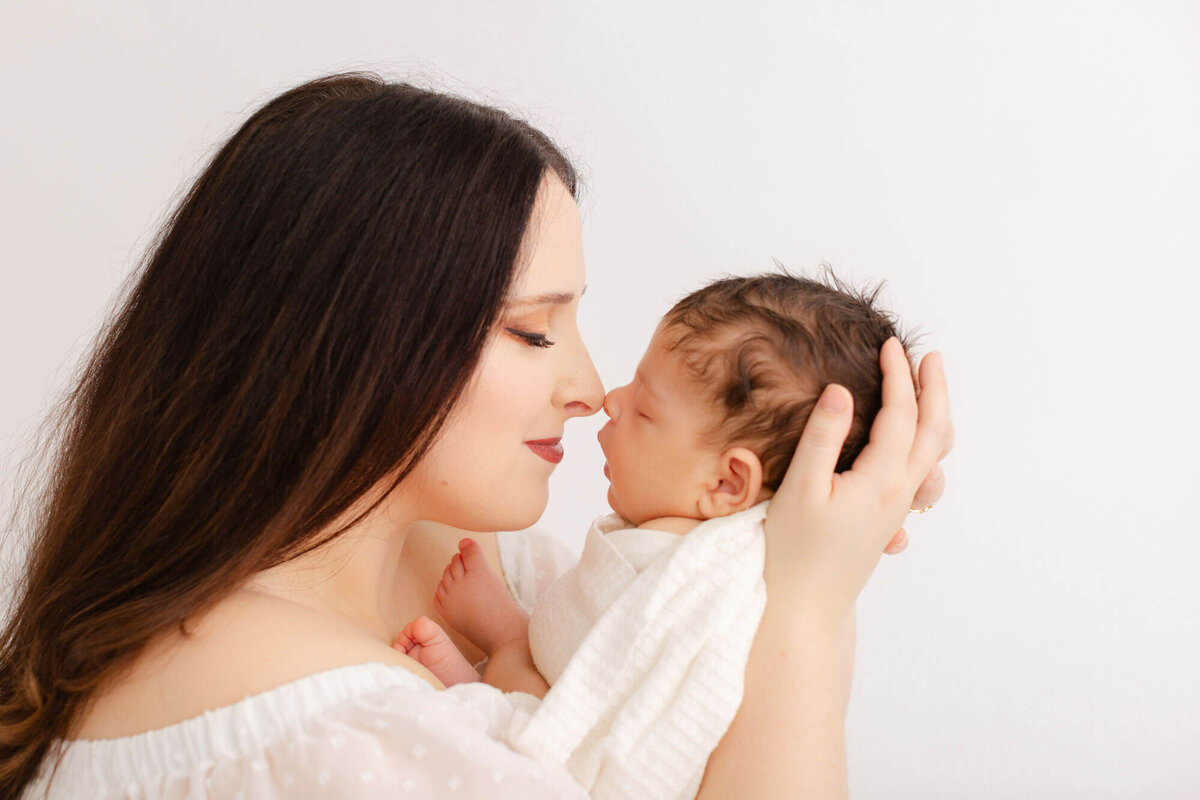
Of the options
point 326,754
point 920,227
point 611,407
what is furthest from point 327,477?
point 920,227

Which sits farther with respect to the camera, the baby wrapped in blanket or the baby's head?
the baby's head

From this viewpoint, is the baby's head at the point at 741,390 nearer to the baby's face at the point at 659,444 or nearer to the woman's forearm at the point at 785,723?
the baby's face at the point at 659,444

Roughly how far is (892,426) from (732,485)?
0.25 metres

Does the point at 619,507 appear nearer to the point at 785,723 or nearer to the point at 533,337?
the point at 533,337

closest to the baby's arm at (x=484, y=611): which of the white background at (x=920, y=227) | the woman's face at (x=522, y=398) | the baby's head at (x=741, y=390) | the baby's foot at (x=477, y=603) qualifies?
the baby's foot at (x=477, y=603)

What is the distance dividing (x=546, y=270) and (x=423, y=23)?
145cm

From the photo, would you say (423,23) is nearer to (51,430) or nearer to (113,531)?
(51,430)

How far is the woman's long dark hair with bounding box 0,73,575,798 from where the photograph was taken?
1511 mm

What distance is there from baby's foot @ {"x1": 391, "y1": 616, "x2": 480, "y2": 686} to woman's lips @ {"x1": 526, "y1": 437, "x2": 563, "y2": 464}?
329mm

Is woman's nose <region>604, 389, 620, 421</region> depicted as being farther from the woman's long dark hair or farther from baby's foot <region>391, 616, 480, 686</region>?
baby's foot <region>391, 616, 480, 686</region>

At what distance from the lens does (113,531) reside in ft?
5.17

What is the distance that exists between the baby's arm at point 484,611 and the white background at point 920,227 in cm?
98

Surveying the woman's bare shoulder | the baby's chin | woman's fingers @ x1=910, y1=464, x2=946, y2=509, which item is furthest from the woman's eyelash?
woman's fingers @ x1=910, y1=464, x2=946, y2=509

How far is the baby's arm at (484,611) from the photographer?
1.79 meters
